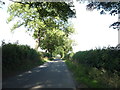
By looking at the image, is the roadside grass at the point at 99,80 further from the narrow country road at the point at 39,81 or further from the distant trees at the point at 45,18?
the distant trees at the point at 45,18

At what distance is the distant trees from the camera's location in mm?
12891

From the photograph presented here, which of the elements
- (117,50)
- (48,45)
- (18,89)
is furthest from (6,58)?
(48,45)

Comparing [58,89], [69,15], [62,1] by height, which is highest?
[62,1]

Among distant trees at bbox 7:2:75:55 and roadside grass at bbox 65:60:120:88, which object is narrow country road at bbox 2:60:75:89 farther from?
distant trees at bbox 7:2:75:55

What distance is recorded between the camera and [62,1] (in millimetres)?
12352

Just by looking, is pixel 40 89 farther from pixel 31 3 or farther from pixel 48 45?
pixel 48 45

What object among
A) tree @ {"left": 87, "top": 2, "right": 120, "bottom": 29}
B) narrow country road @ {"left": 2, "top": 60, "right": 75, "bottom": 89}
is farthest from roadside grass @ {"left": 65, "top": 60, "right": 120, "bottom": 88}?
tree @ {"left": 87, "top": 2, "right": 120, "bottom": 29}

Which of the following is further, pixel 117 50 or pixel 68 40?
pixel 68 40

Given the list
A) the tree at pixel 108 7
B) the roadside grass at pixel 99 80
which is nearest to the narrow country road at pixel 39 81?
the roadside grass at pixel 99 80

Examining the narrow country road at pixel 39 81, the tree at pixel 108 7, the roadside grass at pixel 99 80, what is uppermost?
the tree at pixel 108 7

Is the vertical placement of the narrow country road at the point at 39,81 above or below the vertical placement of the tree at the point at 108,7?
below

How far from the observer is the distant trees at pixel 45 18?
12891 mm

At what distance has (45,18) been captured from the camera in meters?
21.8

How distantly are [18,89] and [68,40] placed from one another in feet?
198
